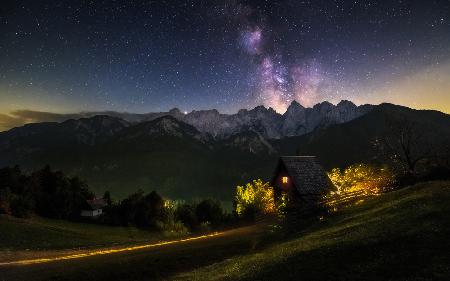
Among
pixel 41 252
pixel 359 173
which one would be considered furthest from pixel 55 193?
pixel 359 173

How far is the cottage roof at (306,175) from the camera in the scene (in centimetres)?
8112

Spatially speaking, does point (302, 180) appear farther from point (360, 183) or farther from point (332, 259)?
point (332, 259)

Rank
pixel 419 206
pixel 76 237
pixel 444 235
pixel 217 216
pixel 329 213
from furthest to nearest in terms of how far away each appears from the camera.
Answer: pixel 217 216
pixel 76 237
pixel 329 213
pixel 419 206
pixel 444 235

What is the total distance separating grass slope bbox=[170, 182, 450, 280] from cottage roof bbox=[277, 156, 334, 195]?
4885 centimetres

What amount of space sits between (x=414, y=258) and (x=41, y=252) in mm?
45176

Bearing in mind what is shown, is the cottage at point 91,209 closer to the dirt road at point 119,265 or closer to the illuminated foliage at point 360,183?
the illuminated foliage at point 360,183

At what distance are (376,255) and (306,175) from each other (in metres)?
63.6

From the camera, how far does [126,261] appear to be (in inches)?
1463

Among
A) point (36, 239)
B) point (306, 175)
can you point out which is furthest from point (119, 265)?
point (306, 175)

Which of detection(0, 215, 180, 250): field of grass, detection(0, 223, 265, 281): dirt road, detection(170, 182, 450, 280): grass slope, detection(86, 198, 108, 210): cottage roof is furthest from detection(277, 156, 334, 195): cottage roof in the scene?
detection(86, 198, 108, 210): cottage roof

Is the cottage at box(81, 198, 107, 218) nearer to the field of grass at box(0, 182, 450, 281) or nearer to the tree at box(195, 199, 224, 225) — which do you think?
the tree at box(195, 199, 224, 225)

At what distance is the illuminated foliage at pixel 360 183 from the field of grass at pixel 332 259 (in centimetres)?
1853

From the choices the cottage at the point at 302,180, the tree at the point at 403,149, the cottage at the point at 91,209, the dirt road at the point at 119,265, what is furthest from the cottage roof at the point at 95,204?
the tree at the point at 403,149

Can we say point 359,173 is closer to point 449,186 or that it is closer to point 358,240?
point 449,186
